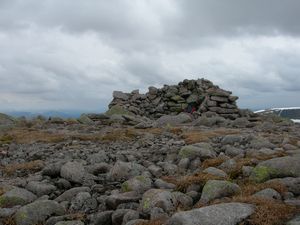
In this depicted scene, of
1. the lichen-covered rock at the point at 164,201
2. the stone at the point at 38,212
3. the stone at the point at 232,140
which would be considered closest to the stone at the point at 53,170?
the stone at the point at 38,212

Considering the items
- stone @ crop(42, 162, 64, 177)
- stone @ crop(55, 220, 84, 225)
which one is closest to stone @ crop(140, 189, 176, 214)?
stone @ crop(55, 220, 84, 225)

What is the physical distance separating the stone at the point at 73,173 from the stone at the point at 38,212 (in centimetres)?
253

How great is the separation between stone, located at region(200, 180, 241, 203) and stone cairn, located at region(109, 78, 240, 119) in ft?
95.2

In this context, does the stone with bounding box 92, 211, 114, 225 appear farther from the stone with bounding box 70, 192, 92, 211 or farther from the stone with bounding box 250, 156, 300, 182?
the stone with bounding box 250, 156, 300, 182

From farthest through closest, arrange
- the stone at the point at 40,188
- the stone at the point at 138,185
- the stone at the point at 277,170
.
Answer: the stone at the point at 40,188
the stone at the point at 138,185
the stone at the point at 277,170

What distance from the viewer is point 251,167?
41.2 feet

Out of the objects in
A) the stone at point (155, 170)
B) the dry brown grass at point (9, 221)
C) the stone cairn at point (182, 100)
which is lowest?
the dry brown grass at point (9, 221)

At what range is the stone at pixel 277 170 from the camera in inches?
451

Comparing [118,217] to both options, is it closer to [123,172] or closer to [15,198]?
[15,198]

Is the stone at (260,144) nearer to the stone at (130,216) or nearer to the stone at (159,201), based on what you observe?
the stone at (159,201)

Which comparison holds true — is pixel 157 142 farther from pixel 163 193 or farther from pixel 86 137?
pixel 163 193

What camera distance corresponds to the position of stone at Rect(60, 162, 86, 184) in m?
13.6

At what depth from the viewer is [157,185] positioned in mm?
12039

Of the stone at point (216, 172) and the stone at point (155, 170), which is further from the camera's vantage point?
the stone at point (155, 170)
